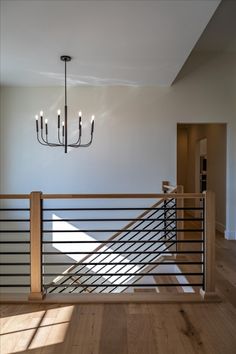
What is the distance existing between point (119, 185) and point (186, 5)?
3026mm

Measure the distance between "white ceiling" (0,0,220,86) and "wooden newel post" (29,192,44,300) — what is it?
1713 millimetres

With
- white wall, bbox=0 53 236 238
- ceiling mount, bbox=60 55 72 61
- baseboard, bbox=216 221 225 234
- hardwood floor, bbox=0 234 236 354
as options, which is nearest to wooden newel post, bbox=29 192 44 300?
hardwood floor, bbox=0 234 236 354

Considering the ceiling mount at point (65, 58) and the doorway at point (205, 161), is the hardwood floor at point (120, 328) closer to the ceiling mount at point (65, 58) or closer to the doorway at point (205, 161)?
the ceiling mount at point (65, 58)

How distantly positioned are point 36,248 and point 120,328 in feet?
3.20

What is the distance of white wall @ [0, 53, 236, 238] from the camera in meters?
4.90

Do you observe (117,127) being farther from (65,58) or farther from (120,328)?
(120,328)

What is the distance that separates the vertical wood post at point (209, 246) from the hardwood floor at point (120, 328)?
15 cm

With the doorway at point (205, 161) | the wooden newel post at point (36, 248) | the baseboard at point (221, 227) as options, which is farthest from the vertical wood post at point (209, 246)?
the baseboard at point (221, 227)

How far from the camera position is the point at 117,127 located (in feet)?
16.1

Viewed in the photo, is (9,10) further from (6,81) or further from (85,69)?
(6,81)

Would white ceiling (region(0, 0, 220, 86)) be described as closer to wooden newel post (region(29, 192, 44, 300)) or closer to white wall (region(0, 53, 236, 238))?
white wall (region(0, 53, 236, 238))

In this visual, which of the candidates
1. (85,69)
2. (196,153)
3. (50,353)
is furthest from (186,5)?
(196,153)

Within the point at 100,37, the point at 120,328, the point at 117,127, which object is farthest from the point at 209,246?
the point at 117,127

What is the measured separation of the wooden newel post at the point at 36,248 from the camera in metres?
2.44
